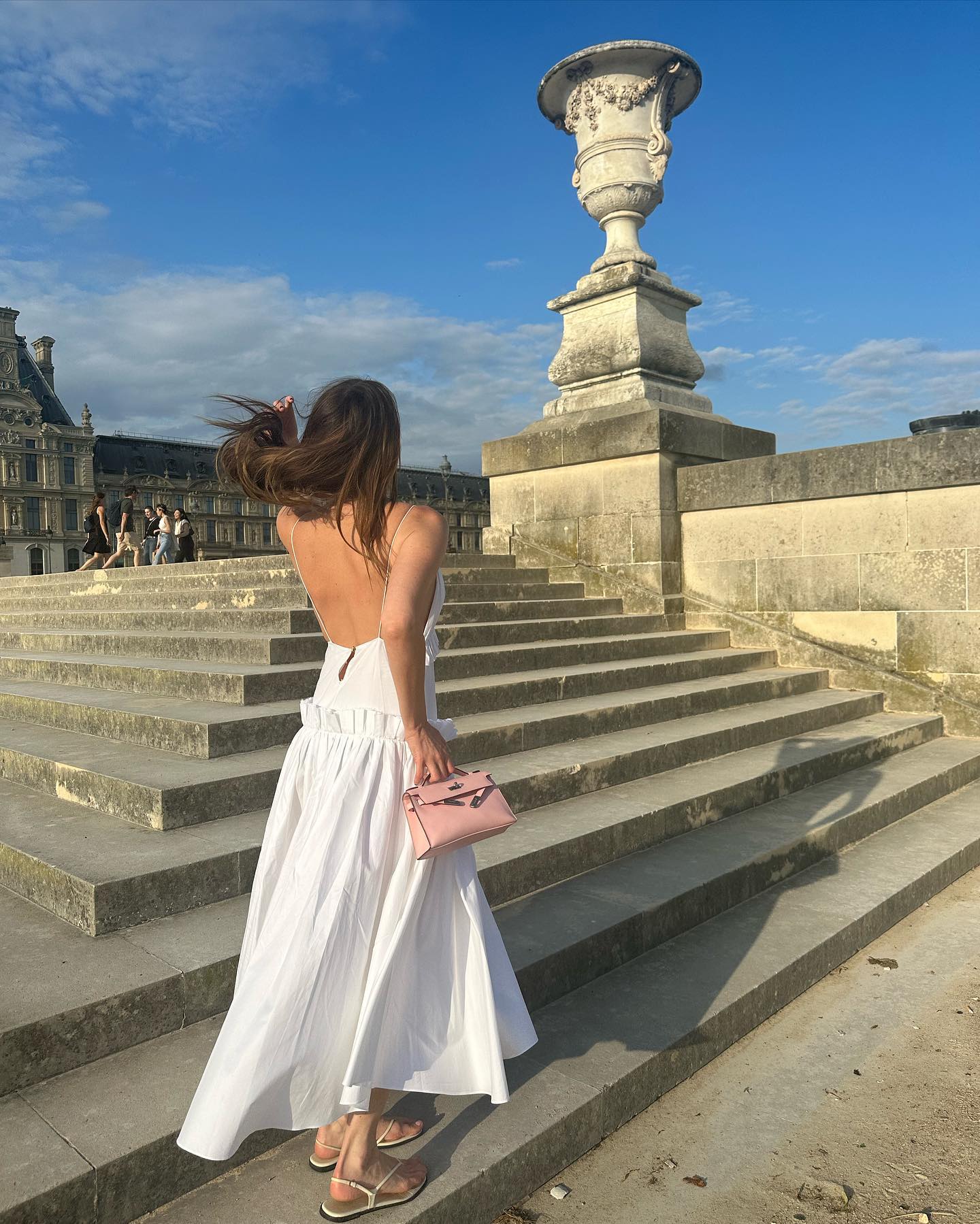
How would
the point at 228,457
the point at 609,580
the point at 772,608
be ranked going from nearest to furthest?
1. the point at 228,457
2. the point at 772,608
3. the point at 609,580

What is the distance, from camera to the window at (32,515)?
79.0m

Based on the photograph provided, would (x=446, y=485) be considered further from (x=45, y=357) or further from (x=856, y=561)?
(x=856, y=561)

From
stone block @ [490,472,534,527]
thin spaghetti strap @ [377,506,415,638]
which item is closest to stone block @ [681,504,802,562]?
stone block @ [490,472,534,527]

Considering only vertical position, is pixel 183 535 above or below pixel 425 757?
above

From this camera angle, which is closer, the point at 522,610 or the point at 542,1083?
the point at 542,1083

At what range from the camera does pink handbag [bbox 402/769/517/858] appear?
1929 mm

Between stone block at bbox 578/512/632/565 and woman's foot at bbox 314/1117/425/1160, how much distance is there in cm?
681

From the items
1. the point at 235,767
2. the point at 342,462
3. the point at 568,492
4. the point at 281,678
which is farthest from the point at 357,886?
the point at 568,492

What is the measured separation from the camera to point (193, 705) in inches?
181

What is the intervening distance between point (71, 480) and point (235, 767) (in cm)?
8769

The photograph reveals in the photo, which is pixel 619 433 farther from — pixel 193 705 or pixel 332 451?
pixel 332 451

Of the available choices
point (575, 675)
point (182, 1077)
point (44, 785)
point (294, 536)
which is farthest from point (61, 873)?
point (575, 675)

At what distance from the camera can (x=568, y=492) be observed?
912 centimetres

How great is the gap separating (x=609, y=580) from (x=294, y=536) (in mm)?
6792
